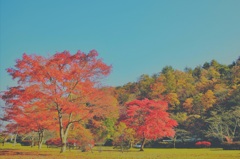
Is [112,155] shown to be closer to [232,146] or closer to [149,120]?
[149,120]

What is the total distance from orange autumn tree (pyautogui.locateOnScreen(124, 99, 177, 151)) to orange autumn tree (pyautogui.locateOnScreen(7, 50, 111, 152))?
12315mm

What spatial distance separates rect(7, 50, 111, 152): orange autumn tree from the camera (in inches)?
845

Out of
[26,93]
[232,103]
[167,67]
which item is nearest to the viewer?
[26,93]

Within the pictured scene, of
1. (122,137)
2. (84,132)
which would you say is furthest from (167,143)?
(84,132)

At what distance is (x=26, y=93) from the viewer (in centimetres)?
2142

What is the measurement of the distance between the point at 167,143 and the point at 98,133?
1268 cm

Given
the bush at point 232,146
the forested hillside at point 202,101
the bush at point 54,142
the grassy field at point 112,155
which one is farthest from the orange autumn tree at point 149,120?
the bush at point 54,142

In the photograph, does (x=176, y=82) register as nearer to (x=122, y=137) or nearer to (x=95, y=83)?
(x=122, y=137)

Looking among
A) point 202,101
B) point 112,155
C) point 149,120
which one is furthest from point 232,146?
point 202,101

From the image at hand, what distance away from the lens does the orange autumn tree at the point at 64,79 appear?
2145 cm

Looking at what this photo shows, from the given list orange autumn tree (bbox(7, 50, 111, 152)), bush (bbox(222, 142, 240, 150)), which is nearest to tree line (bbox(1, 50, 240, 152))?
orange autumn tree (bbox(7, 50, 111, 152))

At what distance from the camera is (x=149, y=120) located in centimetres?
3447

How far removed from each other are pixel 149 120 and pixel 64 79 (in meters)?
16.1

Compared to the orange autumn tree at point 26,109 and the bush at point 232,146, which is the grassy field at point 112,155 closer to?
the orange autumn tree at point 26,109
